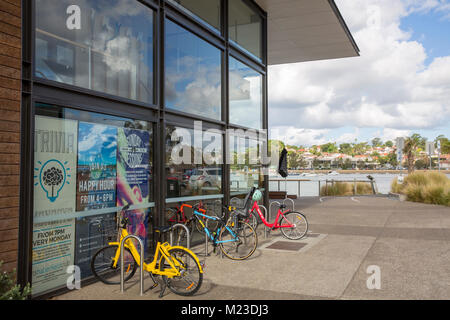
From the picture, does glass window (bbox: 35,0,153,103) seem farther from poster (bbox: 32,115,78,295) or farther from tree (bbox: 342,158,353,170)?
tree (bbox: 342,158,353,170)

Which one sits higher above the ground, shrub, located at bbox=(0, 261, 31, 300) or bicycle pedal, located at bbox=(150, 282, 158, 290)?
shrub, located at bbox=(0, 261, 31, 300)

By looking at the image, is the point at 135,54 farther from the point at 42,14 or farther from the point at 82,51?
the point at 42,14

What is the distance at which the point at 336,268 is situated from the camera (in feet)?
20.1

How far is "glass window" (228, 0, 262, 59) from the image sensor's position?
9.90 metres

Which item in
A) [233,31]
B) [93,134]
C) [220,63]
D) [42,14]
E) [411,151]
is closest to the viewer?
[42,14]

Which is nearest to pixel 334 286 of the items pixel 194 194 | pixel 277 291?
pixel 277 291

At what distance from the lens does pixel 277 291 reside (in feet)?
16.6

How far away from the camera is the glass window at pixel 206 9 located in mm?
7867

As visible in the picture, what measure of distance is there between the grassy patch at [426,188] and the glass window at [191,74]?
35.1ft

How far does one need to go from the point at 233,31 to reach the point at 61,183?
21.3 ft

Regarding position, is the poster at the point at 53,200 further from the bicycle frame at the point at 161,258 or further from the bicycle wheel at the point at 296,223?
the bicycle wheel at the point at 296,223

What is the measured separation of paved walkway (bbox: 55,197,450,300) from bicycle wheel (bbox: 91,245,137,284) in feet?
0.50

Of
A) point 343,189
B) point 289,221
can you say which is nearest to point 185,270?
point 289,221

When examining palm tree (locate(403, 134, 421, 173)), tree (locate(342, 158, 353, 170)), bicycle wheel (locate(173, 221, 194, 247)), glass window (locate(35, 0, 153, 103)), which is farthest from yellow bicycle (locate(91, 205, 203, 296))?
tree (locate(342, 158, 353, 170))
